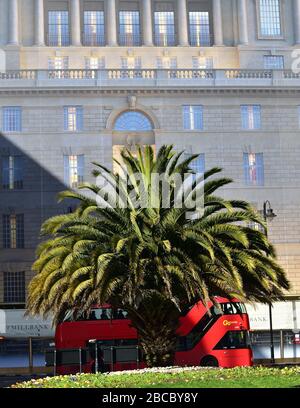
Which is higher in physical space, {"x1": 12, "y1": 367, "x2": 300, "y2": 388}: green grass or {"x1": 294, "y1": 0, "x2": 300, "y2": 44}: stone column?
{"x1": 294, "y1": 0, "x2": 300, "y2": 44}: stone column

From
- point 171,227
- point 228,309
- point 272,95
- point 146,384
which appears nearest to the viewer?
point 146,384

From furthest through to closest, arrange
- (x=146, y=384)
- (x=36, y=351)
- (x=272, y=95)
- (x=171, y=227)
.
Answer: (x=272, y=95) < (x=36, y=351) < (x=171, y=227) < (x=146, y=384)

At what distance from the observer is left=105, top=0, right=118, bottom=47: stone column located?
83.7 m

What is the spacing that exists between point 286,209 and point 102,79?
19348 millimetres

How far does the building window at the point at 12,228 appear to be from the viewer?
6781 centimetres

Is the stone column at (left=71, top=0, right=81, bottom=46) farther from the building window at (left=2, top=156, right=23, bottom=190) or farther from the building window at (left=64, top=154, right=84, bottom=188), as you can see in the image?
the building window at (left=2, top=156, right=23, bottom=190)

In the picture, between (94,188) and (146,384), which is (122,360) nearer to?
(94,188)

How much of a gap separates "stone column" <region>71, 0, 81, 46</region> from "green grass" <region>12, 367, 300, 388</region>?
59995 mm

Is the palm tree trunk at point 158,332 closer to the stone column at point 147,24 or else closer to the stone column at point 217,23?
the stone column at point 147,24

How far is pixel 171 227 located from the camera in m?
32.7

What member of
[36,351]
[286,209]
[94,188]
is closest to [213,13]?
[286,209]

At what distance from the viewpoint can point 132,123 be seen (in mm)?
71188

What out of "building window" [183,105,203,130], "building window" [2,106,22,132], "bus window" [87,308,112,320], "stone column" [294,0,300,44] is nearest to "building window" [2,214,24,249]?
"building window" [2,106,22,132]

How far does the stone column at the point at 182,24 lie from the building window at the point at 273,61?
8.22 m
